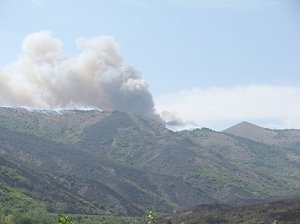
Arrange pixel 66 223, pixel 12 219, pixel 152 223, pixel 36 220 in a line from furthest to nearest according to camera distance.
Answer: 1. pixel 36 220
2. pixel 12 219
3. pixel 152 223
4. pixel 66 223

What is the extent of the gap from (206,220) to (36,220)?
209 ft

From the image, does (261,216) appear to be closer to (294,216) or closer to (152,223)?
(294,216)

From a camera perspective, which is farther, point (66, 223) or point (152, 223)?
point (152, 223)

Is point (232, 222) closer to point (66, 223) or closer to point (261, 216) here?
point (261, 216)

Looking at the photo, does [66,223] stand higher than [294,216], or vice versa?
[294,216]

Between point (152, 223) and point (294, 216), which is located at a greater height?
point (294, 216)

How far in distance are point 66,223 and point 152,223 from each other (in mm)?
6405

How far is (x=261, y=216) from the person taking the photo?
198000mm

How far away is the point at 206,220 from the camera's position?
199 meters

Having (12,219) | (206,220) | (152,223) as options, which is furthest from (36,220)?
(152,223)

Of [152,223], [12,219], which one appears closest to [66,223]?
[152,223]

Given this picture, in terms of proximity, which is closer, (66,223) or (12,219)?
(66,223)

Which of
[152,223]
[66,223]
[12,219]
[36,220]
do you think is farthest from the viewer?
[36,220]

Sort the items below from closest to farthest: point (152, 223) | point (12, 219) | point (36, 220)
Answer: point (152, 223) → point (12, 219) → point (36, 220)
